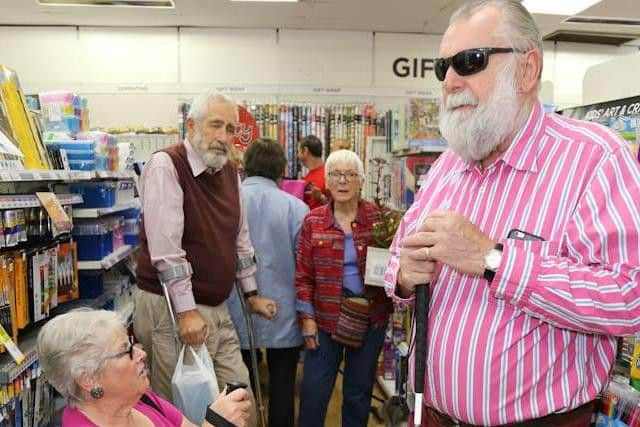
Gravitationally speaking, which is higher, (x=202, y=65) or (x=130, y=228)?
(x=202, y=65)

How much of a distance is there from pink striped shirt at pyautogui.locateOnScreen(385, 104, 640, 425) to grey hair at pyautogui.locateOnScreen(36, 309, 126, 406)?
0.98m

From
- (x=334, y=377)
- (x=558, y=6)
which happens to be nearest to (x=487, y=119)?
(x=334, y=377)

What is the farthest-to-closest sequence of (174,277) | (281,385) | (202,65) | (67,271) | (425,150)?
1. (202,65)
2. (425,150)
3. (281,385)
4. (67,271)
5. (174,277)

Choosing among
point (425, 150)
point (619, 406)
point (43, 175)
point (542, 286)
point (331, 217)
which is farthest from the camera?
point (425, 150)

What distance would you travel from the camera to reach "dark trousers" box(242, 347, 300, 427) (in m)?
3.26

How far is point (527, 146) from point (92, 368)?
54.1 inches

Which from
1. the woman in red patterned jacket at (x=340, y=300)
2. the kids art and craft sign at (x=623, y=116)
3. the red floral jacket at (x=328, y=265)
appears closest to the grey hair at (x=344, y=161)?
the woman in red patterned jacket at (x=340, y=300)

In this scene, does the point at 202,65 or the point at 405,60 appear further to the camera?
the point at 405,60

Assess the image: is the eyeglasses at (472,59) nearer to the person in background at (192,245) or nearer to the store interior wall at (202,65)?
the person in background at (192,245)

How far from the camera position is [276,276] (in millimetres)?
3219

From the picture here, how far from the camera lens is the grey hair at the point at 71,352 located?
161 centimetres

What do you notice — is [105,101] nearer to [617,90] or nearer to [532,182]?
[617,90]

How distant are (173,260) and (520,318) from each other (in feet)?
5.16

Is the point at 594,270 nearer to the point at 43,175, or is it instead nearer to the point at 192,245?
the point at 192,245
